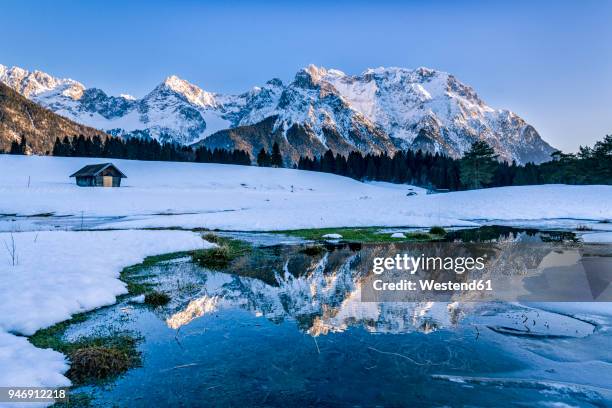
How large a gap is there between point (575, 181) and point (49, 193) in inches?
4208

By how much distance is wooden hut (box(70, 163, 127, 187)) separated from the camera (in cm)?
6519

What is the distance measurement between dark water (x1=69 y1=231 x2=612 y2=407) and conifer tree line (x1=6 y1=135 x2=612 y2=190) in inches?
3534

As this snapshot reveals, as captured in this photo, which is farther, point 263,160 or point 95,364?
point 263,160

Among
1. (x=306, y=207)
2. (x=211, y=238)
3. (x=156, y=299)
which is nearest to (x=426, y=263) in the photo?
(x=156, y=299)

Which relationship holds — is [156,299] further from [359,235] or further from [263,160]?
[263,160]

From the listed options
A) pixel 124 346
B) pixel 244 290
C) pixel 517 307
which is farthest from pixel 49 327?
pixel 517 307

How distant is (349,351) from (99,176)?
2706 inches

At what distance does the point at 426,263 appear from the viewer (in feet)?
51.0

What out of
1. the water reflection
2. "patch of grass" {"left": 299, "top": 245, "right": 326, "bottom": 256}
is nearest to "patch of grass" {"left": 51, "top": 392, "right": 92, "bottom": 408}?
the water reflection

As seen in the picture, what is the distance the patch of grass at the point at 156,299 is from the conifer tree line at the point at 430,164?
91763 millimetres

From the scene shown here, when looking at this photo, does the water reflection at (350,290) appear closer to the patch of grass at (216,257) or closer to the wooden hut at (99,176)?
the patch of grass at (216,257)

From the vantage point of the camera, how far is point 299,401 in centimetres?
532

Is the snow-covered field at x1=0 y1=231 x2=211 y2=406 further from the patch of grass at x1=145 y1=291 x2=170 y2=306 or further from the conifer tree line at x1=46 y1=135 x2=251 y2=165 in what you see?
the conifer tree line at x1=46 y1=135 x2=251 y2=165

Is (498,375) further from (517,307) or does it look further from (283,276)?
(283,276)
